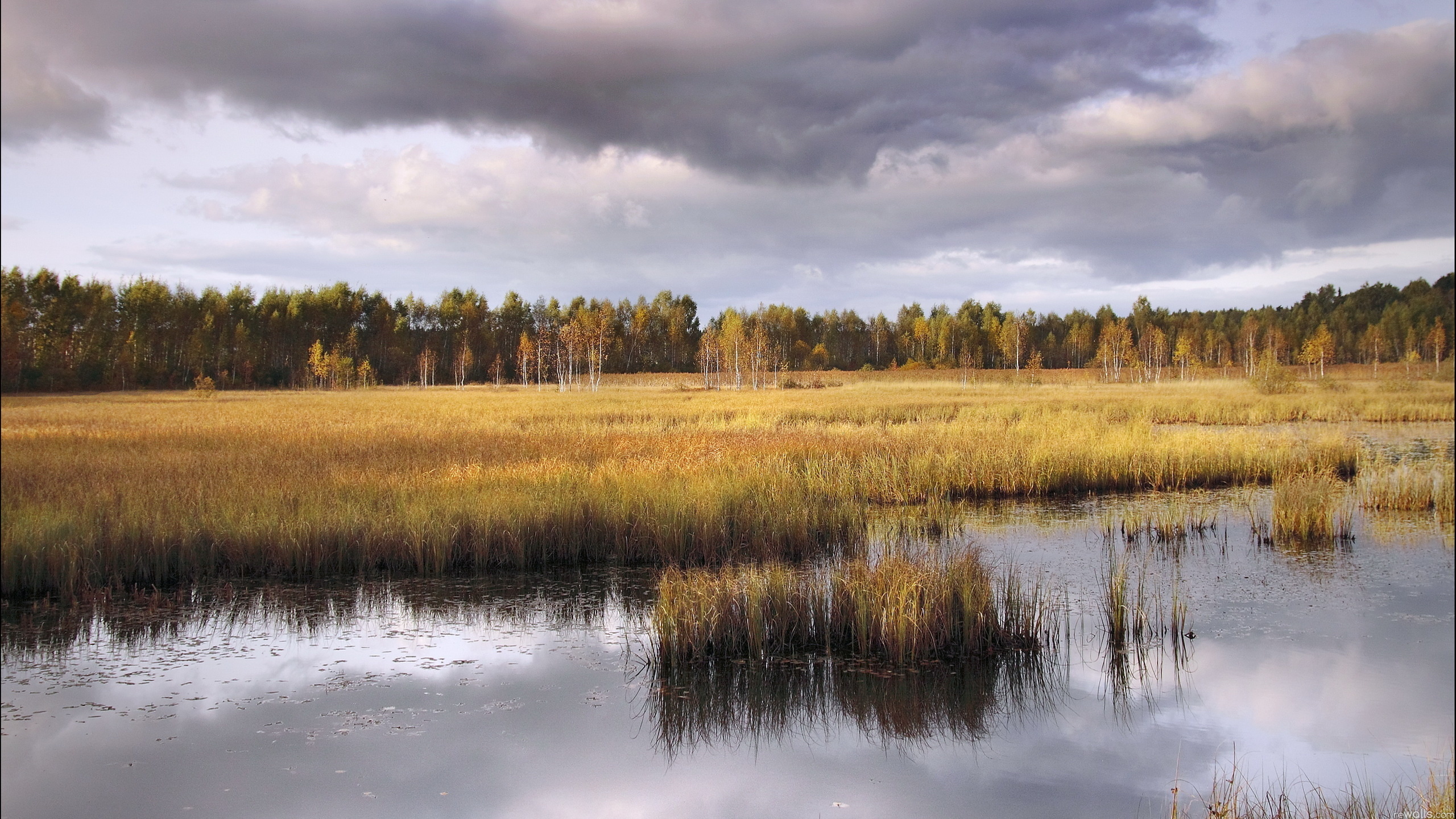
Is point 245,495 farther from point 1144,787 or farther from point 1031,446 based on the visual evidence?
point 1031,446

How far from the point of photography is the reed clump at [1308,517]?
11336mm

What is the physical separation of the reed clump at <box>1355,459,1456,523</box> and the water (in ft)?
16.0

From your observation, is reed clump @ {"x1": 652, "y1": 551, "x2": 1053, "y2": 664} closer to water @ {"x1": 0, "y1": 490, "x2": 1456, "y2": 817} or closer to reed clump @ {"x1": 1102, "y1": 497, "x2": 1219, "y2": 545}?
water @ {"x1": 0, "y1": 490, "x2": 1456, "y2": 817}

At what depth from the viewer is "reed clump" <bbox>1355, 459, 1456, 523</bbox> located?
1288 cm

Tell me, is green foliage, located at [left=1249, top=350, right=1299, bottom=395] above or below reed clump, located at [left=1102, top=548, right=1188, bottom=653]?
above

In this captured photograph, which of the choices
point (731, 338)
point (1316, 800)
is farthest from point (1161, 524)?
point (731, 338)

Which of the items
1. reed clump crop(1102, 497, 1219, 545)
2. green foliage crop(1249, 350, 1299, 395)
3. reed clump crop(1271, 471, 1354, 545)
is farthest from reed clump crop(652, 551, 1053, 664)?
green foliage crop(1249, 350, 1299, 395)

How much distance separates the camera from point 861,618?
23.4 feet

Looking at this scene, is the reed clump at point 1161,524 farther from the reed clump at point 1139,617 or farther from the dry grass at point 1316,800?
the dry grass at point 1316,800

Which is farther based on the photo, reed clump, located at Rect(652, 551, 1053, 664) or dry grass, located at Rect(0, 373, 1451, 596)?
dry grass, located at Rect(0, 373, 1451, 596)

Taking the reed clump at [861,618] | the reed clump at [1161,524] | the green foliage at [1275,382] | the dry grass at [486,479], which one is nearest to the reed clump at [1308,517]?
the reed clump at [1161,524]

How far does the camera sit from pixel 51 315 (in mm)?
9453

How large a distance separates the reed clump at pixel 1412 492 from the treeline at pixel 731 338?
4.37 m

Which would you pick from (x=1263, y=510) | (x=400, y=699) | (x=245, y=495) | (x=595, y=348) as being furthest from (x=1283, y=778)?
(x=595, y=348)
